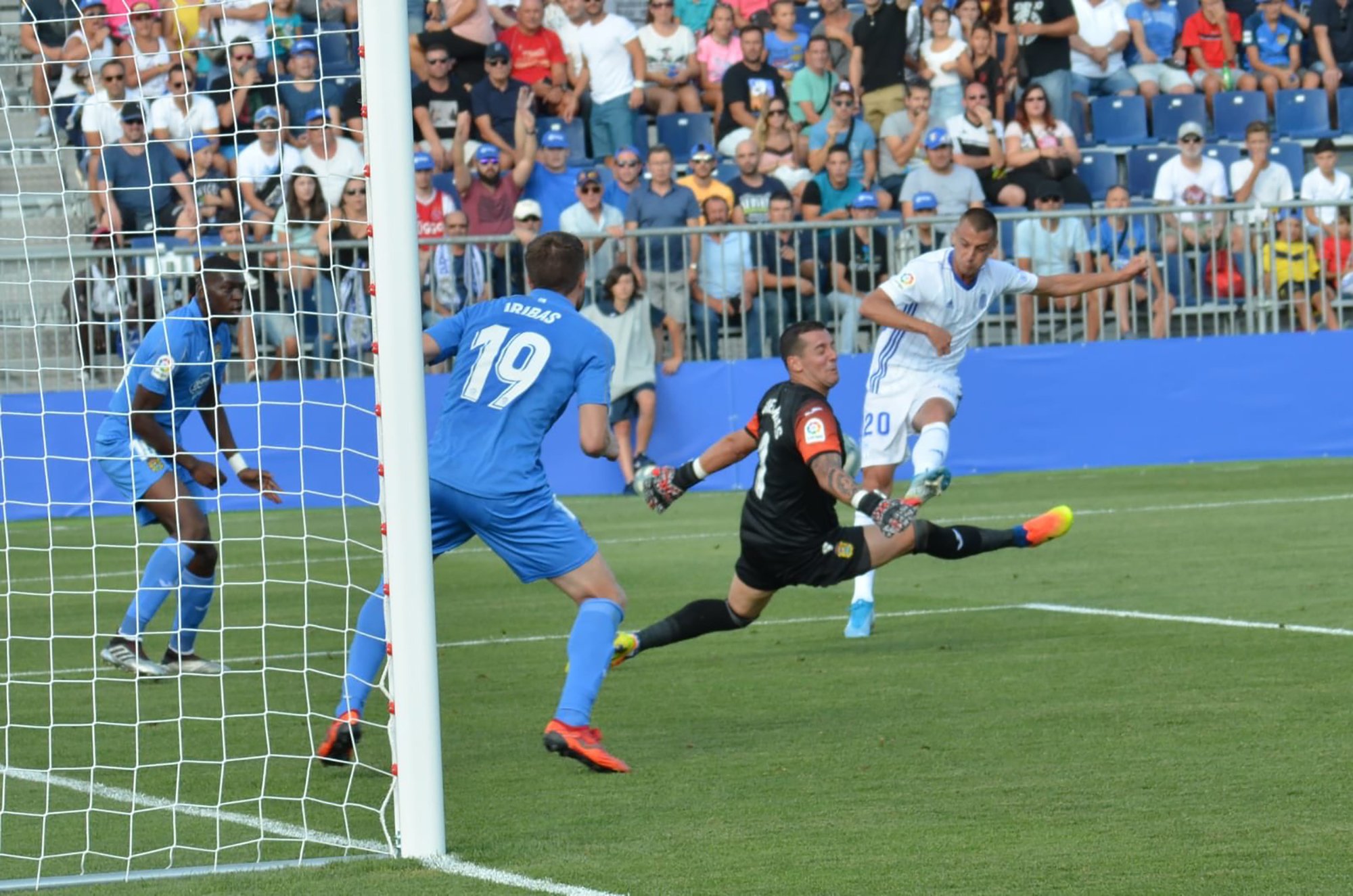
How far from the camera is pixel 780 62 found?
2209cm

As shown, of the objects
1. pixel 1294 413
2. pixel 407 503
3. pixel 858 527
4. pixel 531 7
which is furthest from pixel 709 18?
pixel 407 503

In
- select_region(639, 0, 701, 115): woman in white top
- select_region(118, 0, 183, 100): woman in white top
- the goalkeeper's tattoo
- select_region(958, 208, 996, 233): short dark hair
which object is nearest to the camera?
the goalkeeper's tattoo

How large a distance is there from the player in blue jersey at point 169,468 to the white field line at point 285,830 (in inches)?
80.7

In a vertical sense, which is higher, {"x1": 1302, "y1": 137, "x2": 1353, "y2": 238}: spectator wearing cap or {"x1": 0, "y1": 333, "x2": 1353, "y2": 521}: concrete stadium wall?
{"x1": 1302, "y1": 137, "x2": 1353, "y2": 238}: spectator wearing cap

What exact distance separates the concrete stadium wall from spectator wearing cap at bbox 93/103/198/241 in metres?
2.39

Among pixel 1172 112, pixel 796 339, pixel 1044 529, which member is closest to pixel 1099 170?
pixel 1172 112

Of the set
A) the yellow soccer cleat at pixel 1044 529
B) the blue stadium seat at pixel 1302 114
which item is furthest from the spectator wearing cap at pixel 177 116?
the blue stadium seat at pixel 1302 114

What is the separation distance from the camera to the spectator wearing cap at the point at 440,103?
778 inches

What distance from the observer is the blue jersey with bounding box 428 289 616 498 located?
22.9 ft

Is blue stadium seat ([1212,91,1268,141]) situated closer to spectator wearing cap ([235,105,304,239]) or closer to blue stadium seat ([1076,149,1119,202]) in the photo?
blue stadium seat ([1076,149,1119,202])

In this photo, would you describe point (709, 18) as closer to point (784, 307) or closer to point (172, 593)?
point (784, 307)

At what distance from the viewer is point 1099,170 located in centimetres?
2159

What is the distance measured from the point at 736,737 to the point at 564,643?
9.64ft

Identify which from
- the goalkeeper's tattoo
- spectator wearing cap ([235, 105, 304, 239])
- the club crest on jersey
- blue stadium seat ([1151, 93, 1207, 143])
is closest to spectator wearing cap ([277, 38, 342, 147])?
spectator wearing cap ([235, 105, 304, 239])
